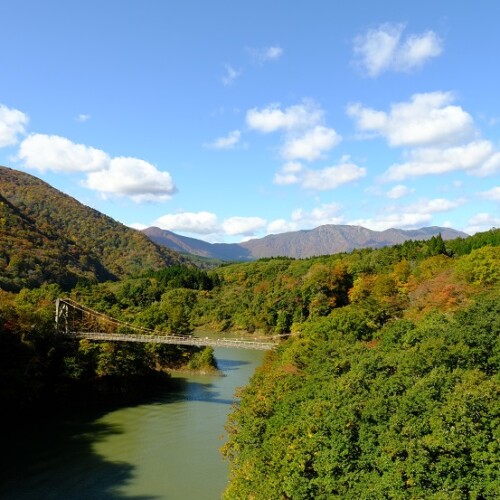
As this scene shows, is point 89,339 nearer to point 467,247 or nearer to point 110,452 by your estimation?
point 110,452

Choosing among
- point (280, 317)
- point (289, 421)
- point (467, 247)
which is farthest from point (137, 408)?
point (467, 247)

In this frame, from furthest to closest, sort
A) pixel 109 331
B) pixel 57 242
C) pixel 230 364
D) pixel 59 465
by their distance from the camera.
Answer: pixel 57 242 < pixel 230 364 < pixel 109 331 < pixel 59 465

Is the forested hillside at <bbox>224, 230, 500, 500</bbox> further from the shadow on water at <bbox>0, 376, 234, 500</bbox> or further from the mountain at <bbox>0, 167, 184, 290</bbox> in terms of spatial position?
the mountain at <bbox>0, 167, 184, 290</bbox>

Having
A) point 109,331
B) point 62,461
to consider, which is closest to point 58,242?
point 109,331

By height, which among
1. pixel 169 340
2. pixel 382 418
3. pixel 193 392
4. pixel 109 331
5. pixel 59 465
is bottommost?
pixel 59 465

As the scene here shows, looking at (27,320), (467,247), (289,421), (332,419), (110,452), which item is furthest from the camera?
(467,247)

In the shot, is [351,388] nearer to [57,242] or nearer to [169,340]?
[169,340]

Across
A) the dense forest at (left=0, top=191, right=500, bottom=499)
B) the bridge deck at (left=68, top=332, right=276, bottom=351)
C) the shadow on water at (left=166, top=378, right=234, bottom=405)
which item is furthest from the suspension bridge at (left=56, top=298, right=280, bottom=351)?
the shadow on water at (left=166, top=378, right=234, bottom=405)
